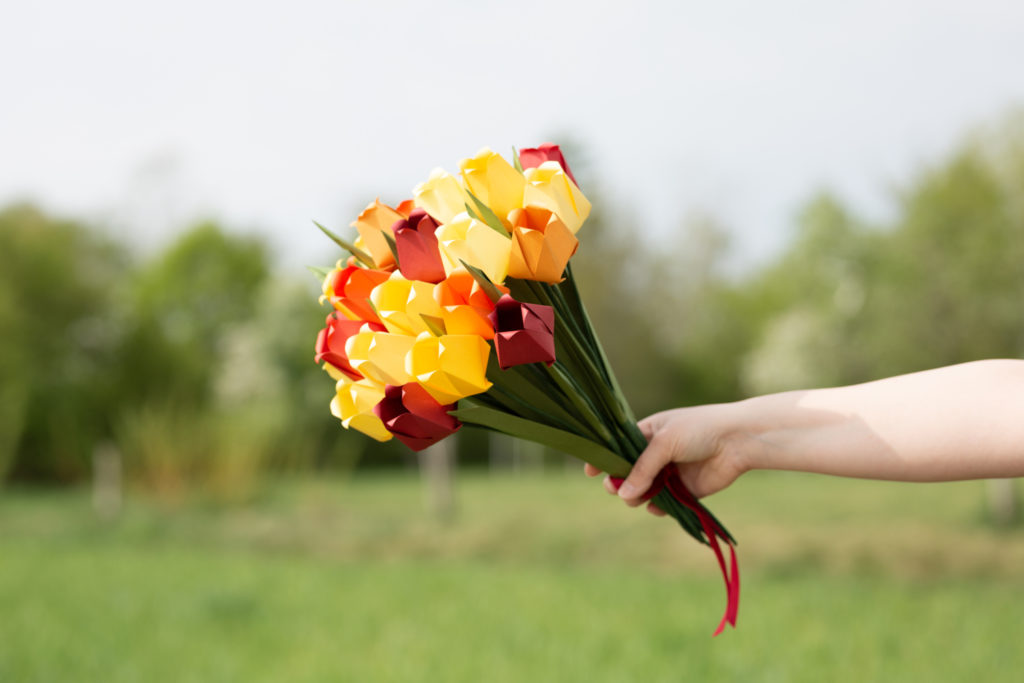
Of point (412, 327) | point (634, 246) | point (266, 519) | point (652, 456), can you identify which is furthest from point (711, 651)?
point (634, 246)

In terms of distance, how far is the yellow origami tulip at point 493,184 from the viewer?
1064 millimetres

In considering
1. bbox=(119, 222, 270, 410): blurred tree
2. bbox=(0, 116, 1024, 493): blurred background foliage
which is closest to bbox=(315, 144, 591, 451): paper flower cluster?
bbox=(0, 116, 1024, 493): blurred background foliage

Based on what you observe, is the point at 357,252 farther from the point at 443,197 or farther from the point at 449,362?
the point at 449,362

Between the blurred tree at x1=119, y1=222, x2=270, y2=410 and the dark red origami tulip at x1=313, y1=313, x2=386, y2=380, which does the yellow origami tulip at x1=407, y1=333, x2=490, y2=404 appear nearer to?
the dark red origami tulip at x1=313, y1=313, x2=386, y2=380

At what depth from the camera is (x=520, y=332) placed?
976mm

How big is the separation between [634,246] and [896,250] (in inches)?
405

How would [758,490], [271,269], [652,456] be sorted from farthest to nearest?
[271,269], [758,490], [652,456]

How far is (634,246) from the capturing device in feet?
63.0

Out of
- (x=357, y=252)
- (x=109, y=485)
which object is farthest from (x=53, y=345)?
(x=357, y=252)

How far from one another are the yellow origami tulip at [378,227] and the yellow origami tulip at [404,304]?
106 millimetres

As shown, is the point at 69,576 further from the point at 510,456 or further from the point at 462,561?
the point at 510,456

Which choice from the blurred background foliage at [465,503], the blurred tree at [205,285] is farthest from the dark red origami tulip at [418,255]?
the blurred tree at [205,285]

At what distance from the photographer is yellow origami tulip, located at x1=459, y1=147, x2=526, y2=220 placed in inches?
41.9

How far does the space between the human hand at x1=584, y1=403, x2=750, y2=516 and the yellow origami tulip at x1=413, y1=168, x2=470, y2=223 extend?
1.61ft
